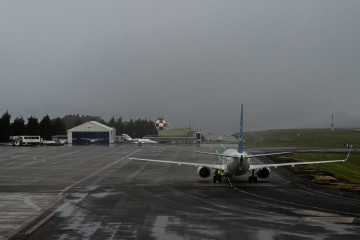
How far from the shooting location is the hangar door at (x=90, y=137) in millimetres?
162500

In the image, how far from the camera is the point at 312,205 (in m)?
33.3

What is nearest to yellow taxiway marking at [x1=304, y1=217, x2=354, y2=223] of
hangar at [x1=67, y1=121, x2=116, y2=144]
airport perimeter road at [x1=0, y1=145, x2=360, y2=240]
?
airport perimeter road at [x1=0, y1=145, x2=360, y2=240]

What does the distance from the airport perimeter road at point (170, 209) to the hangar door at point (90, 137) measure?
109358mm

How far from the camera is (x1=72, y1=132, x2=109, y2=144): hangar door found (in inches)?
6398

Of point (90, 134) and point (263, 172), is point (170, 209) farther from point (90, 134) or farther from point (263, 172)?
point (90, 134)

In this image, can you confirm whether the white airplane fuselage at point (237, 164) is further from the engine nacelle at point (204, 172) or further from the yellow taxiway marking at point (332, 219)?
the yellow taxiway marking at point (332, 219)

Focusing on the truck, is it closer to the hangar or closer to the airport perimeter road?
the hangar

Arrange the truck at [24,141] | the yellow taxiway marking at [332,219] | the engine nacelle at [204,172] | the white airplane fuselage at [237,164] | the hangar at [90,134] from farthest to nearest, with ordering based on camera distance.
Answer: the hangar at [90,134], the truck at [24,141], the engine nacelle at [204,172], the white airplane fuselage at [237,164], the yellow taxiway marking at [332,219]

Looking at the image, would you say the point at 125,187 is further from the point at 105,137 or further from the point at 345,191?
the point at 105,137

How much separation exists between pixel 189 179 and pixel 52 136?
145m

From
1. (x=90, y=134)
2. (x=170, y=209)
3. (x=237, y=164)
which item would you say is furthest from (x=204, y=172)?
(x=90, y=134)

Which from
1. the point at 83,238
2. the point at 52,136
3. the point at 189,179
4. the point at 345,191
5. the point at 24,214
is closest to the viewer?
the point at 83,238

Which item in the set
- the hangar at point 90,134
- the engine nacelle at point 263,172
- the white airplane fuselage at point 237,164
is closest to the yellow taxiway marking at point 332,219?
the white airplane fuselage at point 237,164

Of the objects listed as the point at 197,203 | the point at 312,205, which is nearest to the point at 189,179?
the point at 197,203
